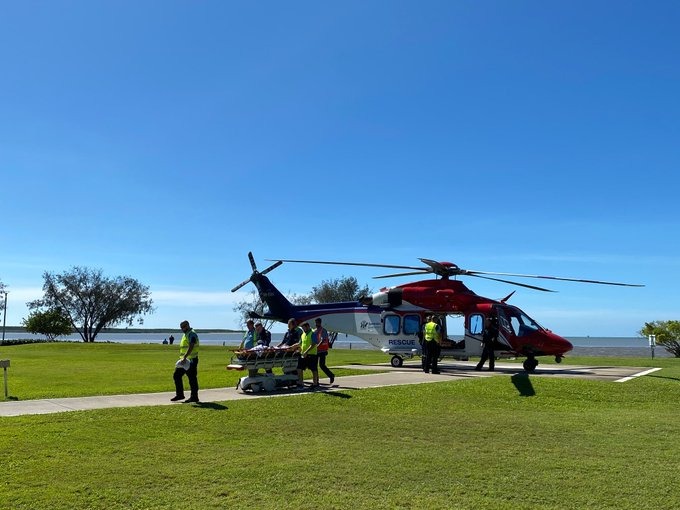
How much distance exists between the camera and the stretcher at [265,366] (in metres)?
14.3

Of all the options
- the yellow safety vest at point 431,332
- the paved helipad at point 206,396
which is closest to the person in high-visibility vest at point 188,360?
the paved helipad at point 206,396

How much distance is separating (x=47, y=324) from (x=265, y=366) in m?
66.5

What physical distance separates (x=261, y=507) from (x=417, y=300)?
17.7m

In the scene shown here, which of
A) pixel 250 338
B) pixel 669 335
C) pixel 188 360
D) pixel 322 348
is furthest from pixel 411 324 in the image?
pixel 669 335

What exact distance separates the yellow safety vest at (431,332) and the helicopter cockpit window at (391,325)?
16.5 feet

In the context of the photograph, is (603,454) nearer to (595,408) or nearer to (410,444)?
(410,444)

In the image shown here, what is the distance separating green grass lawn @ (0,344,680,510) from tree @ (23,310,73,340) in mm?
64875

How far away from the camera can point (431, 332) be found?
747 inches

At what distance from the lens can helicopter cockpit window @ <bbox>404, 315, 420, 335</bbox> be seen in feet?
78.8

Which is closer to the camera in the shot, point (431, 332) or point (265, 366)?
point (265, 366)

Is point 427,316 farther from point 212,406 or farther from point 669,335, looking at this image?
point 669,335

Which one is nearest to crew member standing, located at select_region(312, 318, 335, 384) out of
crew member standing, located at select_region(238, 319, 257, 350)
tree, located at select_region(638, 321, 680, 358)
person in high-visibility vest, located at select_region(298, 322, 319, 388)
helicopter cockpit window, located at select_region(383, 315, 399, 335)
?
person in high-visibility vest, located at select_region(298, 322, 319, 388)

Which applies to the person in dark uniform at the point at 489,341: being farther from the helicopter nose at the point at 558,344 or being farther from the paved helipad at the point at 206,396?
the paved helipad at the point at 206,396

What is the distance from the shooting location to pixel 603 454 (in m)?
8.77
